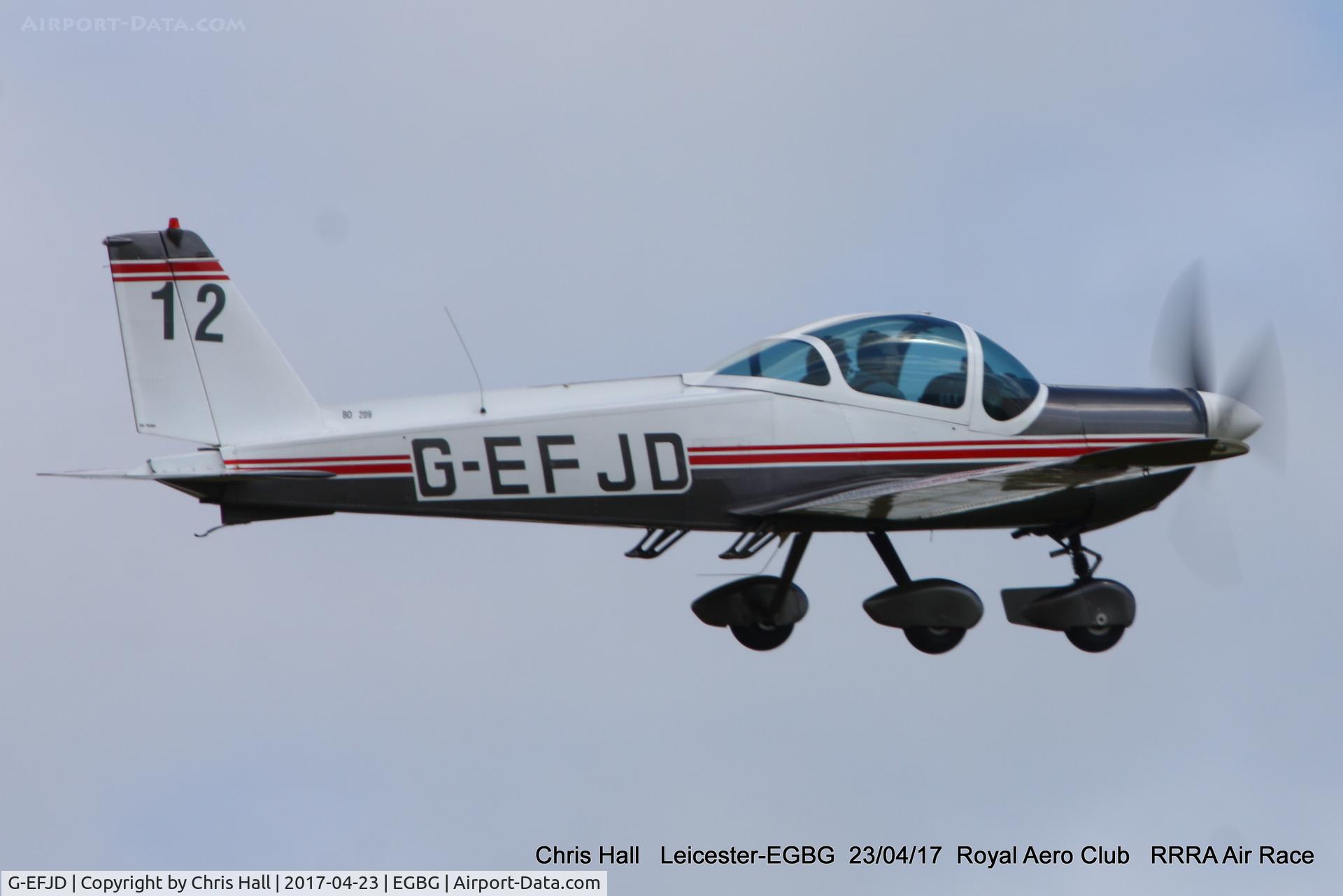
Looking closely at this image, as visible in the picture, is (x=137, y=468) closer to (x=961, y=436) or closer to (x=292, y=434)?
(x=292, y=434)

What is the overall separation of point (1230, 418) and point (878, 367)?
3173mm

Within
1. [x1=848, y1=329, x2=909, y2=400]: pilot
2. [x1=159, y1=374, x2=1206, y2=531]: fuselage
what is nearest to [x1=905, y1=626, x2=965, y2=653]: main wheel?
[x1=159, y1=374, x2=1206, y2=531]: fuselage

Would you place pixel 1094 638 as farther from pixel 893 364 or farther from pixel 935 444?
pixel 893 364

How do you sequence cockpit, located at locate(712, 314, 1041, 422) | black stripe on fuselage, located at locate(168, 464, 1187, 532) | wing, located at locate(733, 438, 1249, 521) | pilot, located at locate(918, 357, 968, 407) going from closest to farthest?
wing, located at locate(733, 438, 1249, 521) < black stripe on fuselage, located at locate(168, 464, 1187, 532) < cockpit, located at locate(712, 314, 1041, 422) < pilot, located at locate(918, 357, 968, 407)

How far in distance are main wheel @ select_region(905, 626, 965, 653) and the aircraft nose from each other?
2.78 metres

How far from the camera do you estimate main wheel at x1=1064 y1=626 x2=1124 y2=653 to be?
17.1 m

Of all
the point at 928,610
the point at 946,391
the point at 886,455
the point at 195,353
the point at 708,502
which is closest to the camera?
the point at 195,353

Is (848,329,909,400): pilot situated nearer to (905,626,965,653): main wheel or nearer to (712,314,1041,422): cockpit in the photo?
(712,314,1041,422): cockpit

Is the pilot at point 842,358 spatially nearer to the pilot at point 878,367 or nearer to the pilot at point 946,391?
the pilot at point 878,367

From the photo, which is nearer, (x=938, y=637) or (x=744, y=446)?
(x=744, y=446)

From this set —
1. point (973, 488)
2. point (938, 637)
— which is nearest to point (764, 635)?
point (938, 637)

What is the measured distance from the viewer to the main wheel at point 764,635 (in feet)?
58.0

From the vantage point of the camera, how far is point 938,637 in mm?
16875

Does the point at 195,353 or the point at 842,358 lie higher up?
the point at 195,353
